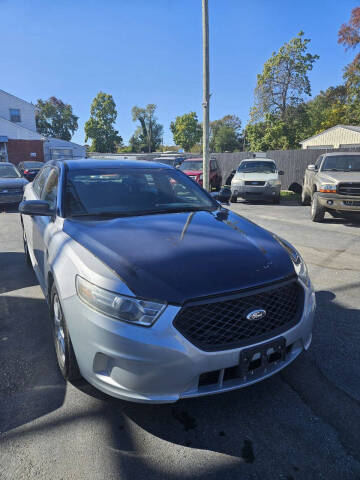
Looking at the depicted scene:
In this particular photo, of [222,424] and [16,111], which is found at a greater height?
[16,111]

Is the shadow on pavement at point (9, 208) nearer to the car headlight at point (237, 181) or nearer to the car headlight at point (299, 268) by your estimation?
the car headlight at point (237, 181)

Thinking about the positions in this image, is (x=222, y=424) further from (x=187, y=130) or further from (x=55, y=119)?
(x=187, y=130)

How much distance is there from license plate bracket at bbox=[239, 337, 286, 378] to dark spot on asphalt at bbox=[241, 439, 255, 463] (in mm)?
369

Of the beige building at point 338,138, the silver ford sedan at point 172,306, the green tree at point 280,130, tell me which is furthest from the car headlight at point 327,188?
the green tree at point 280,130

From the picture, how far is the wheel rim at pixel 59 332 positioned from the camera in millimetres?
2432

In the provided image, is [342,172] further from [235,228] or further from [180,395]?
[180,395]

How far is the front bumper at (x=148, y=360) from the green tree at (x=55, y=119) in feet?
239

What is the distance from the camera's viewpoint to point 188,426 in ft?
6.84

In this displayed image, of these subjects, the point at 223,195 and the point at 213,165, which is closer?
the point at 223,195

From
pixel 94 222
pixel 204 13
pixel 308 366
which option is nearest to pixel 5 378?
pixel 94 222

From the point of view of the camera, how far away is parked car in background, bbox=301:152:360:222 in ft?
27.1

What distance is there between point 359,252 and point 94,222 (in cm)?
514

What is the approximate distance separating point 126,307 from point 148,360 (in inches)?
12.0

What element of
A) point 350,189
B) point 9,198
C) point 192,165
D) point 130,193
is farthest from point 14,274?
point 192,165
